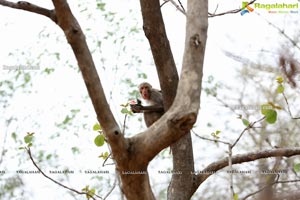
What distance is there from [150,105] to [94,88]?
2043mm

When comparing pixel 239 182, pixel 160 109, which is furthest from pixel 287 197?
pixel 239 182

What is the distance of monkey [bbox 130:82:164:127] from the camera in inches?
135

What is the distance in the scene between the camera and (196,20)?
67.2 inches

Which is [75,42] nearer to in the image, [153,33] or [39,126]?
[153,33]

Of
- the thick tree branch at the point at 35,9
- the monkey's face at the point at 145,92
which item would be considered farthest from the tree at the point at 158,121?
the monkey's face at the point at 145,92

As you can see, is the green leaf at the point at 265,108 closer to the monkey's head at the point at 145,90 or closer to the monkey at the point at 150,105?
the monkey at the point at 150,105

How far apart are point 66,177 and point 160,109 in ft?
6.11

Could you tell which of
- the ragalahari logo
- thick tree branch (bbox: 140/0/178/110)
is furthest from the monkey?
the ragalahari logo

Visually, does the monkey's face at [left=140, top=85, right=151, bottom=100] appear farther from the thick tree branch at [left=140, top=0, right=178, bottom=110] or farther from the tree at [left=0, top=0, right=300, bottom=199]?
the tree at [left=0, top=0, right=300, bottom=199]

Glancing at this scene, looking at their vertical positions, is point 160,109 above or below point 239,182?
above

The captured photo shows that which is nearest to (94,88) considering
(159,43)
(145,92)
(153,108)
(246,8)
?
(159,43)

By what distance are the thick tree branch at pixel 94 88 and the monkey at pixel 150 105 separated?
5.45 feet

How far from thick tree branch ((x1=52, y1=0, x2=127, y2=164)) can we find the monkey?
1.66 m

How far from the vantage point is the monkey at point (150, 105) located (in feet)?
11.2
